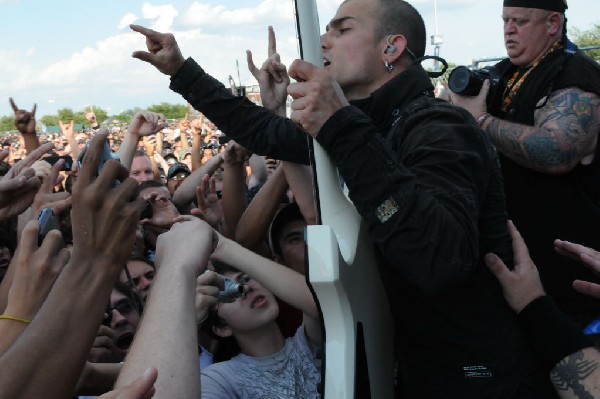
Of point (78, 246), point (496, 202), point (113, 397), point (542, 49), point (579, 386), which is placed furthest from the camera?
point (542, 49)

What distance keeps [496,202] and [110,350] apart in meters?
1.47

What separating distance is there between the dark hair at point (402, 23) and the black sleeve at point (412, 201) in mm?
647

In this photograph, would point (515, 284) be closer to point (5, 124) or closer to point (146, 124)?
point (146, 124)

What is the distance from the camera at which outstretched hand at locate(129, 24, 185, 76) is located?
265cm

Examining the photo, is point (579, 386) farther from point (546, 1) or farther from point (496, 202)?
point (546, 1)

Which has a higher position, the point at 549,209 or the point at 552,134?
the point at 552,134

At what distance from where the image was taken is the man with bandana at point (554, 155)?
8.88 ft

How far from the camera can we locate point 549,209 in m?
2.79

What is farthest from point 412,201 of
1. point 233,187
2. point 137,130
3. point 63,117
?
point 63,117

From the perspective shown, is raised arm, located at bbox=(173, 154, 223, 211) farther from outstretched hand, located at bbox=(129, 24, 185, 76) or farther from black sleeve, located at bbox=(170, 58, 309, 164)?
outstretched hand, located at bbox=(129, 24, 185, 76)

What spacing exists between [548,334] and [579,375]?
5.1 inches

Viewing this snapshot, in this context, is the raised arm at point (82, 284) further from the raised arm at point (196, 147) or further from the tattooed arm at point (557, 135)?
the raised arm at point (196, 147)

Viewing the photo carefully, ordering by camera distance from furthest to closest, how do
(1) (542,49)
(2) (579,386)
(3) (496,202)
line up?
(1) (542,49), (3) (496,202), (2) (579,386)

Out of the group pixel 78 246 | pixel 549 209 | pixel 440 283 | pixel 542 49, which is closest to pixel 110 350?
pixel 78 246
